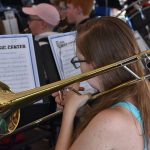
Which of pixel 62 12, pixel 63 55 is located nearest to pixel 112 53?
pixel 63 55

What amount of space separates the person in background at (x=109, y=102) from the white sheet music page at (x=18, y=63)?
53 cm

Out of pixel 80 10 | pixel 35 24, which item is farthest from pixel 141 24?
pixel 35 24

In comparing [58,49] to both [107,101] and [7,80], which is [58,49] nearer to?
[7,80]

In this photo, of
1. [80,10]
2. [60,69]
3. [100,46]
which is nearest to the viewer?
[100,46]

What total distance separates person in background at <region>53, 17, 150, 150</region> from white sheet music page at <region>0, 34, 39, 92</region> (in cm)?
53

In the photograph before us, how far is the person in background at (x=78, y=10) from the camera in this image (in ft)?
10.2

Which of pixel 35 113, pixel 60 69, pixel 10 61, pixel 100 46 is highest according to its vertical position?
pixel 100 46

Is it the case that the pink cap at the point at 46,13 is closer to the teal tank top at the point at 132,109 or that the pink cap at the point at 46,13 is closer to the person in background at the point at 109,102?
the person in background at the point at 109,102

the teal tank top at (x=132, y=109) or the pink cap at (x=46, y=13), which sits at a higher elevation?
the pink cap at (x=46, y=13)

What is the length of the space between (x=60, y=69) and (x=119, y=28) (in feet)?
2.51

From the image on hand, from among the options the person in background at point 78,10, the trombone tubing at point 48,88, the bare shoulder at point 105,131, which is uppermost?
the trombone tubing at point 48,88

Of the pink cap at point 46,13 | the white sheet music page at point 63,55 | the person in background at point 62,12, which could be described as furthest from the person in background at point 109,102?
the person in background at point 62,12

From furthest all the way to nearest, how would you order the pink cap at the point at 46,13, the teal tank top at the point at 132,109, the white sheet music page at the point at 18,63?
the pink cap at the point at 46,13 < the white sheet music page at the point at 18,63 < the teal tank top at the point at 132,109

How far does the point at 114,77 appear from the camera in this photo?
1202 mm
